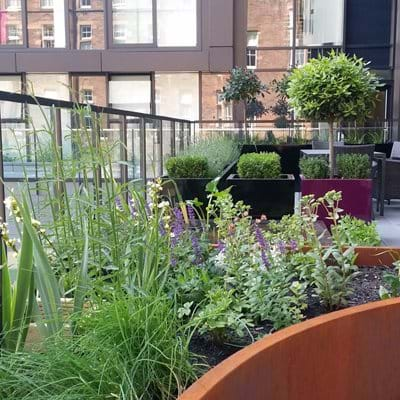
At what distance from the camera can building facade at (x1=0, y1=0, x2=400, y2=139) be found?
16094 mm

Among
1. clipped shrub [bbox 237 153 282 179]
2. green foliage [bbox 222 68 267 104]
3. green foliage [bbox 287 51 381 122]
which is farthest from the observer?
green foliage [bbox 222 68 267 104]

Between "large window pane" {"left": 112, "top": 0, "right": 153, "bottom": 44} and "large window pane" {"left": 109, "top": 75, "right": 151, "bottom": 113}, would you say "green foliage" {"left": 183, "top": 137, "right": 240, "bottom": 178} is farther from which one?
"large window pane" {"left": 112, "top": 0, "right": 153, "bottom": 44}

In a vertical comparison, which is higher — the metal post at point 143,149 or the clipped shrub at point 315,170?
the metal post at point 143,149

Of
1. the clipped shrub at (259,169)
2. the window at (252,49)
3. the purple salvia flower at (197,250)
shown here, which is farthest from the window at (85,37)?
the purple salvia flower at (197,250)

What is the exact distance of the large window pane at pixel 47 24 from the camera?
1636 cm

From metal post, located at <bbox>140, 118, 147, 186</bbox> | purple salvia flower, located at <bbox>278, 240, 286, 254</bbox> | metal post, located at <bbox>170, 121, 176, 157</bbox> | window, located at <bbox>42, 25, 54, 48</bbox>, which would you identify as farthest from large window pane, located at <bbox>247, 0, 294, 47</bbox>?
purple salvia flower, located at <bbox>278, 240, 286, 254</bbox>

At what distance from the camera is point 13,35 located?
16.6 metres

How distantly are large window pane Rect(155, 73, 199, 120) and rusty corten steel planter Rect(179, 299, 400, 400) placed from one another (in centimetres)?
1518

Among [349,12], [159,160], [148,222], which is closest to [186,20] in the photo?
[349,12]

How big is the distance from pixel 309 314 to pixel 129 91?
15.2m

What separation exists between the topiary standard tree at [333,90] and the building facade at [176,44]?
984 centimetres

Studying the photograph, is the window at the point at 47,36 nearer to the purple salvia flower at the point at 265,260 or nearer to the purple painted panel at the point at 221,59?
the purple painted panel at the point at 221,59

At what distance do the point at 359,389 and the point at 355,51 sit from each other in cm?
1605

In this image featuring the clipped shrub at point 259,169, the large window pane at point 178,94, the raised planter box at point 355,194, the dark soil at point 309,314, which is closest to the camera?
the dark soil at point 309,314
